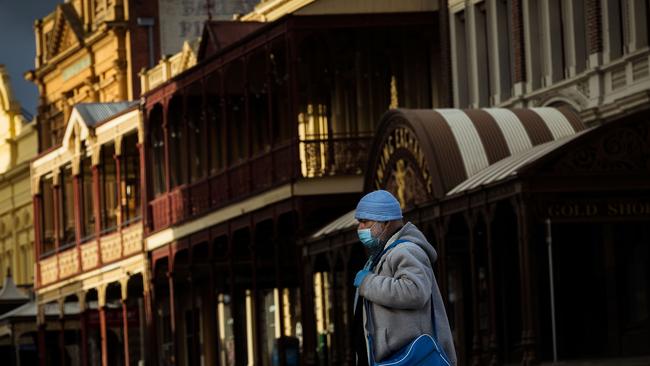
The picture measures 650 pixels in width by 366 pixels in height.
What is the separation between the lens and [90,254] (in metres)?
48.5

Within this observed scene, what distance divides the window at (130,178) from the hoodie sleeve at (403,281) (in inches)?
1419

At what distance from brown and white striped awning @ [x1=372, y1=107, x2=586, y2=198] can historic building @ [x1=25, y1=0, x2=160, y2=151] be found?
94.7ft

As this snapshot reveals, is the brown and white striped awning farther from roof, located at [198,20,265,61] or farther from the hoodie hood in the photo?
the hoodie hood

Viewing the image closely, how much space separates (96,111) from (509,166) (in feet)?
80.0

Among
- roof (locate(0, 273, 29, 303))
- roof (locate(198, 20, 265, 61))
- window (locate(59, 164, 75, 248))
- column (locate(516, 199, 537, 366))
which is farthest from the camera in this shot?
roof (locate(0, 273, 29, 303))

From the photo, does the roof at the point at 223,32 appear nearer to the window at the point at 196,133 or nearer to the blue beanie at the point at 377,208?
the window at the point at 196,133

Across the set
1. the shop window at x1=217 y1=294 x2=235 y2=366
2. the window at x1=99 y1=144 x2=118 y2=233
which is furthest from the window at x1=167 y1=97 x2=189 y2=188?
the shop window at x1=217 y1=294 x2=235 y2=366

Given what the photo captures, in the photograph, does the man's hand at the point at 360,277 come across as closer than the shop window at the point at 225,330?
Yes

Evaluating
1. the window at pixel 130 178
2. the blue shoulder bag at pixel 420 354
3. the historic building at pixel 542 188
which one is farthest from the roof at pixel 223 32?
the blue shoulder bag at pixel 420 354

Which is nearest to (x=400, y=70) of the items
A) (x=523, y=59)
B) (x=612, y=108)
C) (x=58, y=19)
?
(x=523, y=59)

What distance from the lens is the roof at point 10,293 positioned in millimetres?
58844

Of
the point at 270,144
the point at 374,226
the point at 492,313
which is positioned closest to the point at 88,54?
the point at 270,144

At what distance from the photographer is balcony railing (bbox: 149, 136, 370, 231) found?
116 feet

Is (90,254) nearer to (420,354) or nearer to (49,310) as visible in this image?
(49,310)
